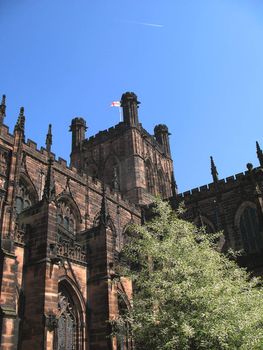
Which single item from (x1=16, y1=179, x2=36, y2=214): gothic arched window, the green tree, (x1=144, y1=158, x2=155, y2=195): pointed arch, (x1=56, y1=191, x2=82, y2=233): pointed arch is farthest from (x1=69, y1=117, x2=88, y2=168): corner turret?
the green tree

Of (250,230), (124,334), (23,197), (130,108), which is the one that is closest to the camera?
(124,334)

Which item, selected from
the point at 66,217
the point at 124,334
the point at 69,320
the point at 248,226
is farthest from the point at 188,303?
the point at 248,226

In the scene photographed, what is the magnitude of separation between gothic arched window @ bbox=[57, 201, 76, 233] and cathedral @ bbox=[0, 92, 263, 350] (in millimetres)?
60

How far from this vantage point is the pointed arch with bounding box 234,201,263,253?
85.1ft

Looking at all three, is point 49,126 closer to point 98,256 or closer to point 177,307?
point 98,256

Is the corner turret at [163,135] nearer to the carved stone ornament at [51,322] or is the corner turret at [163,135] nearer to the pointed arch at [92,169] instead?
the pointed arch at [92,169]

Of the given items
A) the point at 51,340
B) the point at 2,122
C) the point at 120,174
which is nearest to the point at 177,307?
the point at 51,340

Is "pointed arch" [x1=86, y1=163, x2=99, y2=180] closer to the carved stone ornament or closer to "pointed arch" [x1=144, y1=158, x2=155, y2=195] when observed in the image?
"pointed arch" [x1=144, y1=158, x2=155, y2=195]

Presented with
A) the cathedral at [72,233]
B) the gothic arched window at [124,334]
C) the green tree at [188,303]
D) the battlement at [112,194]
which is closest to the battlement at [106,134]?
the cathedral at [72,233]

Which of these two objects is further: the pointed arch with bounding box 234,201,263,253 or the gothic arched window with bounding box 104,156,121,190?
the gothic arched window with bounding box 104,156,121,190

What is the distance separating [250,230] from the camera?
26359mm

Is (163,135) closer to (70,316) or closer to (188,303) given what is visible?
(70,316)

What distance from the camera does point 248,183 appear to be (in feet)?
89.5

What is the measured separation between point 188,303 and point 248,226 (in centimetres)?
1512
